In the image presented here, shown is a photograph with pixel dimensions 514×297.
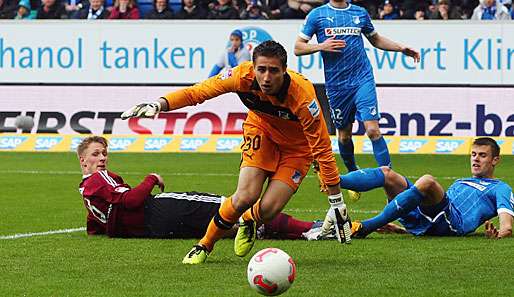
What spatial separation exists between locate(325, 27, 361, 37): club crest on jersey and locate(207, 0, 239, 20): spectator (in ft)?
34.1

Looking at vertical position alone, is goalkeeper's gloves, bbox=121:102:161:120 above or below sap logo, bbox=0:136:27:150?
above

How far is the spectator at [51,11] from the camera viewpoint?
2595cm

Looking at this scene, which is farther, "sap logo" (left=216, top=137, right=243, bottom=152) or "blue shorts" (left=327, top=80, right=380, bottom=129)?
"sap logo" (left=216, top=137, right=243, bottom=152)

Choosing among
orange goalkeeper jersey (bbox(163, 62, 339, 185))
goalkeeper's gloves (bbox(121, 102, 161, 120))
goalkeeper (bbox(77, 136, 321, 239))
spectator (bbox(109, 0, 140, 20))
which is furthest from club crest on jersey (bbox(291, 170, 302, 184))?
spectator (bbox(109, 0, 140, 20))

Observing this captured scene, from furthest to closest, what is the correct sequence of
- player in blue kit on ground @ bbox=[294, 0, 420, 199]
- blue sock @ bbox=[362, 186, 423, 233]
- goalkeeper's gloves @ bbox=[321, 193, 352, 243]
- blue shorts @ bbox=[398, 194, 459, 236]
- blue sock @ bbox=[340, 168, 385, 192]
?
player in blue kit on ground @ bbox=[294, 0, 420, 199] < blue sock @ bbox=[340, 168, 385, 192] < blue shorts @ bbox=[398, 194, 459, 236] < blue sock @ bbox=[362, 186, 423, 233] < goalkeeper's gloves @ bbox=[321, 193, 352, 243]

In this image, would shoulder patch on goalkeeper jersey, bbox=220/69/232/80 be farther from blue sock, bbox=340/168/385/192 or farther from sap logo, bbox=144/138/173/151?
sap logo, bbox=144/138/173/151

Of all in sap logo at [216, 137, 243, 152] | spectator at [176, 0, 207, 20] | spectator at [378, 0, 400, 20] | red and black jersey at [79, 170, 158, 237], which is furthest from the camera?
spectator at [176, 0, 207, 20]

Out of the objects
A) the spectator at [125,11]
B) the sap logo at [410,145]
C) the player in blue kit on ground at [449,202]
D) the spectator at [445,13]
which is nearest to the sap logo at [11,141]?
the spectator at [125,11]

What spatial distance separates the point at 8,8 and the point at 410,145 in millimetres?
9937

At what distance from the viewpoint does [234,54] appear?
23.7 meters

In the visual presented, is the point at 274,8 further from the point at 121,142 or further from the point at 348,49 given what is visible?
the point at 348,49

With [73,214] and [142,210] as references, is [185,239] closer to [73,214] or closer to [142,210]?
[142,210]

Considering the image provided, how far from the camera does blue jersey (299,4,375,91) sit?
1459 centimetres

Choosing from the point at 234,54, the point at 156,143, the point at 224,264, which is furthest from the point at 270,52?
the point at 234,54
